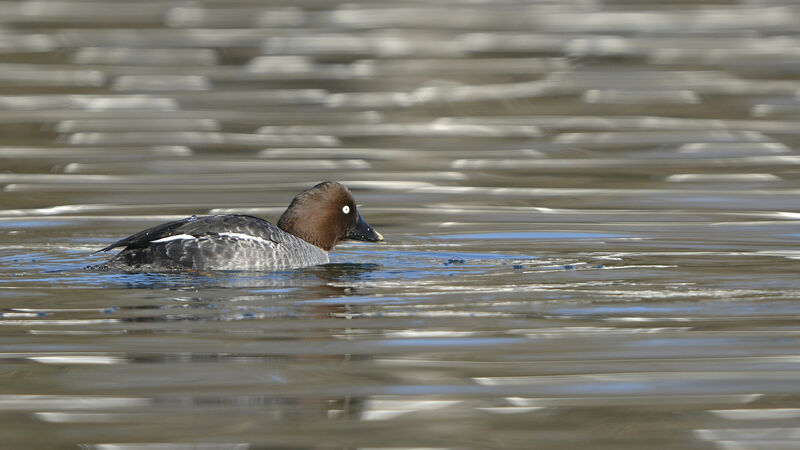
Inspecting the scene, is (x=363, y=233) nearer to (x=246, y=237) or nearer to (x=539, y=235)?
(x=246, y=237)

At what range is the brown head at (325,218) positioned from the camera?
11.7 metres

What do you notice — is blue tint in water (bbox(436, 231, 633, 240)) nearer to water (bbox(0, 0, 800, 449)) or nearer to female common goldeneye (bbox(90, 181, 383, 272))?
water (bbox(0, 0, 800, 449))

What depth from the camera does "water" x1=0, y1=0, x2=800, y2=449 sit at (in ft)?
23.5

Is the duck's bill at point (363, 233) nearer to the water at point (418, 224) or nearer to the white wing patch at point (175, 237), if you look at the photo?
the water at point (418, 224)

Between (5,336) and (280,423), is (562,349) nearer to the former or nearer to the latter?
(280,423)

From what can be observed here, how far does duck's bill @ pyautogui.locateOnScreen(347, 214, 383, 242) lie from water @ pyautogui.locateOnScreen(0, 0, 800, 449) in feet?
0.52

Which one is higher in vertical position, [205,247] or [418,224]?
[418,224]

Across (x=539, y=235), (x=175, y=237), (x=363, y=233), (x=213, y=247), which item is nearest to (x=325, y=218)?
(x=363, y=233)

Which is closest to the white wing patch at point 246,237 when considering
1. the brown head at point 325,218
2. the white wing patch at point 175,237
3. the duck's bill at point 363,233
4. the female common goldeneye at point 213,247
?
the female common goldeneye at point 213,247

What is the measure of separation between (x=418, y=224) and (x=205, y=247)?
2681mm

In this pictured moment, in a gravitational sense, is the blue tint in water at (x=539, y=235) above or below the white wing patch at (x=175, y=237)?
below

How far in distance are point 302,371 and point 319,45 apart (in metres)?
16.6

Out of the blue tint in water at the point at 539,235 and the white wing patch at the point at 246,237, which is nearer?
the white wing patch at the point at 246,237

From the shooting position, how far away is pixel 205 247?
35.1ft
